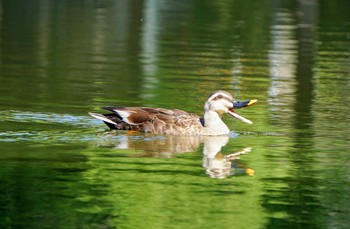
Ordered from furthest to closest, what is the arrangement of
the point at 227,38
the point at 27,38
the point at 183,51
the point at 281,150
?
the point at 227,38
the point at 27,38
the point at 183,51
the point at 281,150

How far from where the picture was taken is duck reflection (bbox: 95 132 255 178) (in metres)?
15.5

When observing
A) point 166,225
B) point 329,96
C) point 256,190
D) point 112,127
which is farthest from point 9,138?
point 329,96

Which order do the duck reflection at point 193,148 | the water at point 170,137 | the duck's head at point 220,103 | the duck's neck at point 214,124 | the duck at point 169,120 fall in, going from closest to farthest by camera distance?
the water at point 170,137
the duck reflection at point 193,148
the duck at point 169,120
the duck's neck at point 214,124
the duck's head at point 220,103

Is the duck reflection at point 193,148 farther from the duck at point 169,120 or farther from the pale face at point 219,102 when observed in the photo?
the pale face at point 219,102

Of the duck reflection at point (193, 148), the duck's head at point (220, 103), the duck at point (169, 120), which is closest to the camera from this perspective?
the duck reflection at point (193, 148)

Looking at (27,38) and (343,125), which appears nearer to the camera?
(343,125)

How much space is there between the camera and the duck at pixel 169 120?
18.0 m

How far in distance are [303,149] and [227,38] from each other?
74.4 ft

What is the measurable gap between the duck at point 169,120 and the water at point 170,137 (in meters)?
0.19

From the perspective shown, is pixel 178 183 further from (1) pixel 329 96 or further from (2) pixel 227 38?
(2) pixel 227 38

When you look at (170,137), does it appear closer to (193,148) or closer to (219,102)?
(193,148)

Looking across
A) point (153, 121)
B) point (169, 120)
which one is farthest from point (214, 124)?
point (153, 121)

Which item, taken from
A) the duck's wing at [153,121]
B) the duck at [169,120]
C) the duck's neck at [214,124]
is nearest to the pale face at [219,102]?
the duck at [169,120]

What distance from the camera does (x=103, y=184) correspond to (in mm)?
14180
